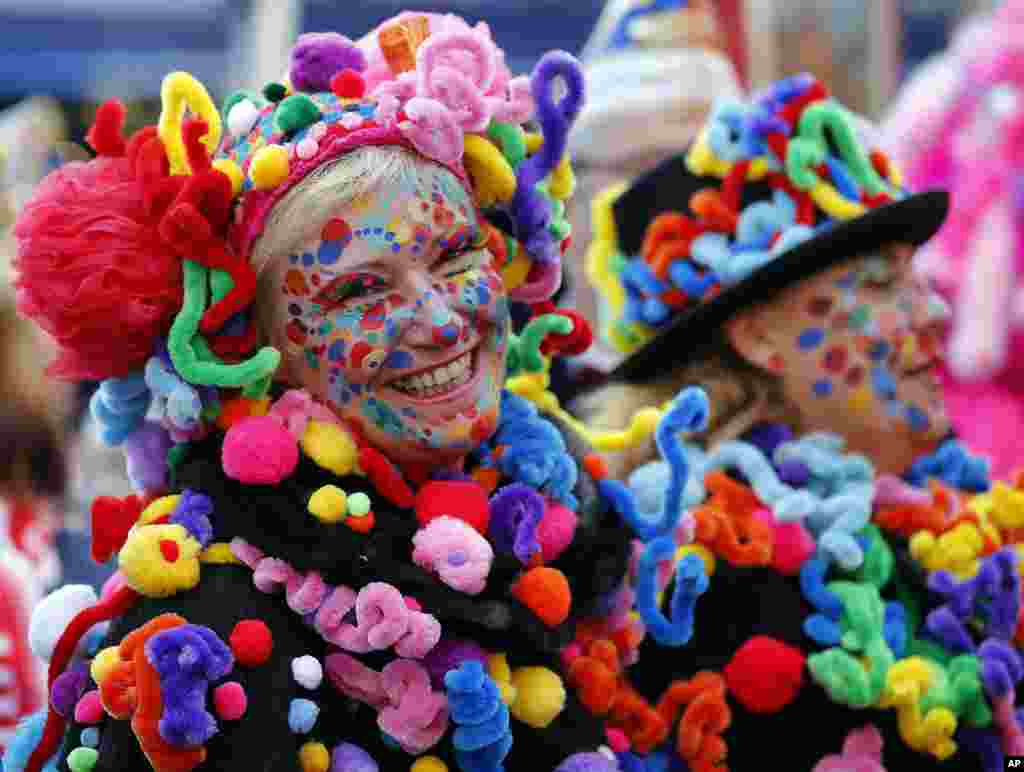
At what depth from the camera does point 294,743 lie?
1641 mm

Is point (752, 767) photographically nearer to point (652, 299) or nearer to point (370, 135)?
point (652, 299)

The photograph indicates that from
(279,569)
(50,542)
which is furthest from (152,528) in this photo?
(50,542)

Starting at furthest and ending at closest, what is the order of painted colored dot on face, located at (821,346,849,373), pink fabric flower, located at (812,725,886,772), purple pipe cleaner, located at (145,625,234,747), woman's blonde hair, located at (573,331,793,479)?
woman's blonde hair, located at (573,331,793,479) < painted colored dot on face, located at (821,346,849,373) < pink fabric flower, located at (812,725,886,772) < purple pipe cleaner, located at (145,625,234,747)

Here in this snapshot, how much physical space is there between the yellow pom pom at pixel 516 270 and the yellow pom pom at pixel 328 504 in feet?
1.35

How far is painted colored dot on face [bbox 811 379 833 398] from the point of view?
238cm

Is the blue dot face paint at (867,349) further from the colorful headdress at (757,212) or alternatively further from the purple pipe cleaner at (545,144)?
the purple pipe cleaner at (545,144)

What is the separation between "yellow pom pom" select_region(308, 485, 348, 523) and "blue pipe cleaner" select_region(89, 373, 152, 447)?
0.27 metres

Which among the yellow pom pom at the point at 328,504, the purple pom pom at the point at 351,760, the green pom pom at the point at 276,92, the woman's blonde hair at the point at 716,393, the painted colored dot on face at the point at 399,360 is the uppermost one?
the green pom pom at the point at 276,92

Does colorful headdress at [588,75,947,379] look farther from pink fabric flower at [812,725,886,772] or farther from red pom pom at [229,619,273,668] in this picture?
red pom pom at [229,619,273,668]

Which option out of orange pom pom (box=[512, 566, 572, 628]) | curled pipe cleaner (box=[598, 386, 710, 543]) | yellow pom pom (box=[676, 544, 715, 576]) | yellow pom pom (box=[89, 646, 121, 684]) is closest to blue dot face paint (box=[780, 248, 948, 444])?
yellow pom pom (box=[676, 544, 715, 576])

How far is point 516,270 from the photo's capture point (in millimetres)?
1977

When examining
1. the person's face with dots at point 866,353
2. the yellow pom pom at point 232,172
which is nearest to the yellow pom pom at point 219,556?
the yellow pom pom at point 232,172

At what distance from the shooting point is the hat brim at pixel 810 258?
2316 mm

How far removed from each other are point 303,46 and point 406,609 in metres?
0.71
